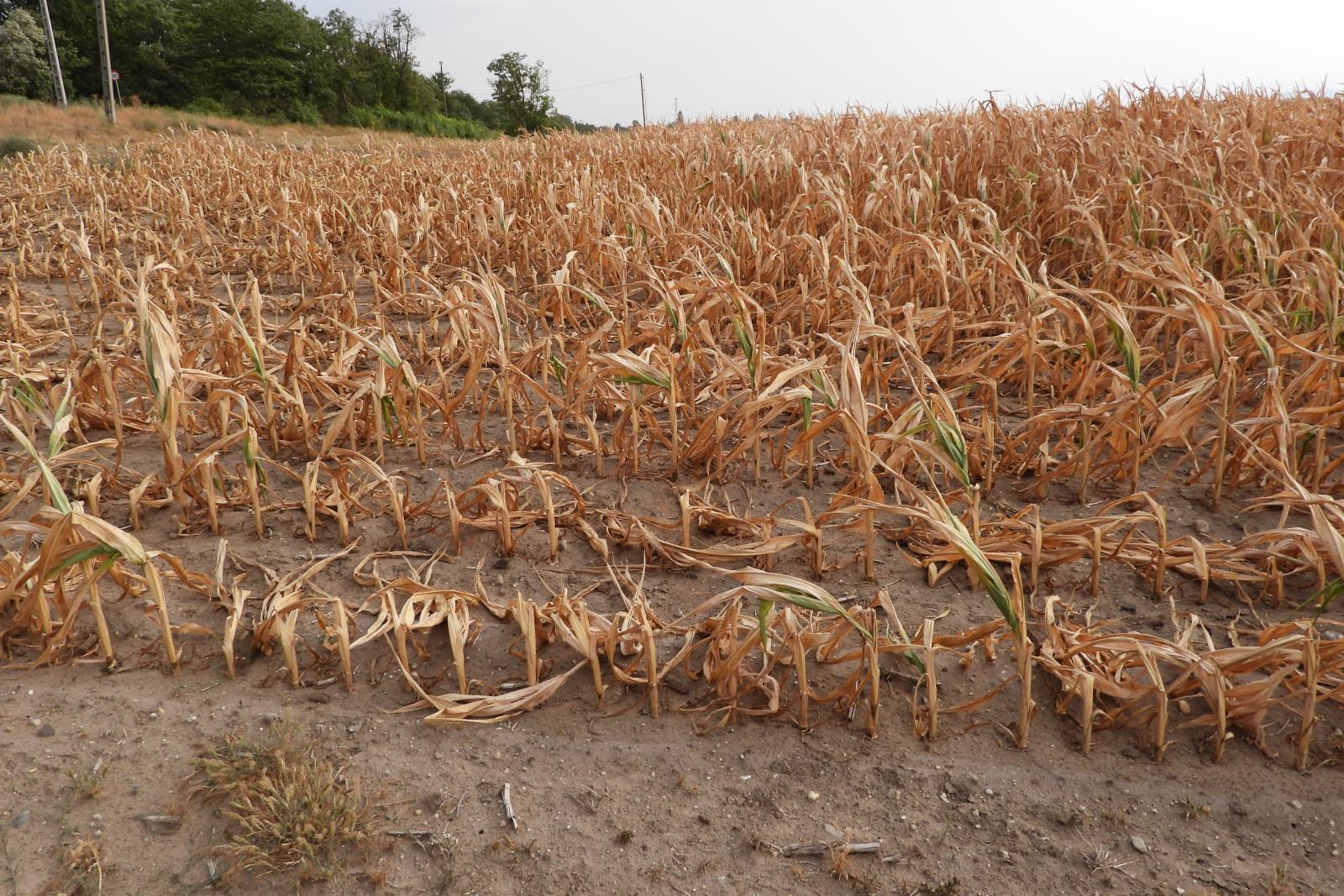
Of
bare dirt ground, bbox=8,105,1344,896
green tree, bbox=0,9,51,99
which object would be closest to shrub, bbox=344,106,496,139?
green tree, bbox=0,9,51,99

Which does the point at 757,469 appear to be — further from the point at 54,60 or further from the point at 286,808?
the point at 54,60

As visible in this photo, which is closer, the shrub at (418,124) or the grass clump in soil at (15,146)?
the grass clump in soil at (15,146)

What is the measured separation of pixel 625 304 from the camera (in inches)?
161

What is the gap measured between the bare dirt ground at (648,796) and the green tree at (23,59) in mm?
39767

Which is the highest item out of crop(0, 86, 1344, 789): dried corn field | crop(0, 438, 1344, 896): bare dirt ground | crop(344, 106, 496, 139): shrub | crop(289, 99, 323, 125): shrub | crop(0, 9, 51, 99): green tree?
crop(0, 9, 51, 99): green tree

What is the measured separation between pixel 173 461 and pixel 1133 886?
Answer: 2.80 metres

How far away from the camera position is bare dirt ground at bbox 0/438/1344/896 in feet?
5.91

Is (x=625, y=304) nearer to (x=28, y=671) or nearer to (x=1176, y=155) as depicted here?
(x=28, y=671)

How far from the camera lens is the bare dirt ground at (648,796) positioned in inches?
70.9

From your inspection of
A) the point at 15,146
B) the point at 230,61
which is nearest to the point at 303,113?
the point at 230,61

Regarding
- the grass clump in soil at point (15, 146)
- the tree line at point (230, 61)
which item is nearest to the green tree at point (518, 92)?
the tree line at point (230, 61)

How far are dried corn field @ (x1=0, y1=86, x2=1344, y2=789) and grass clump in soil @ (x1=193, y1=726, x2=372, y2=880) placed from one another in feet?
0.97

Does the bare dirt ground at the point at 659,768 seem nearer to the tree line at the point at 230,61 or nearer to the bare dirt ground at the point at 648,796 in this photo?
the bare dirt ground at the point at 648,796

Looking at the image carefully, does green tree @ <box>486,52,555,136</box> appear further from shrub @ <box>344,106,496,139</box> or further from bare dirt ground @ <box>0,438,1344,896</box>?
bare dirt ground @ <box>0,438,1344,896</box>
